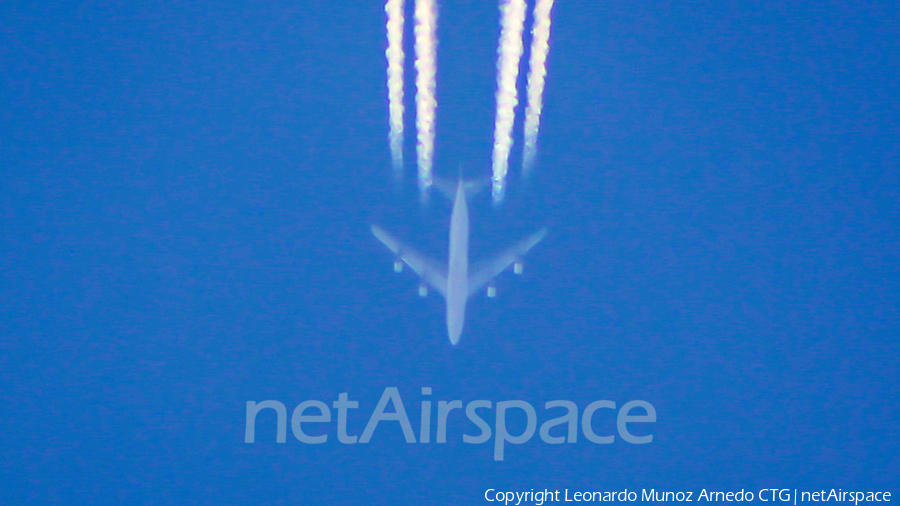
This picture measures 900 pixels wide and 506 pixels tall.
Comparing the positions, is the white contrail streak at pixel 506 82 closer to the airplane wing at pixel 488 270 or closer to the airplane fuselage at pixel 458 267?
the airplane fuselage at pixel 458 267

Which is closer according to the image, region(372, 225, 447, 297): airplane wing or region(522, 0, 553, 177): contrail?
region(522, 0, 553, 177): contrail

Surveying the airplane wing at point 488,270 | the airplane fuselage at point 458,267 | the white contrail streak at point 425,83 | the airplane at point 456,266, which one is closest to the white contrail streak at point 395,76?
the white contrail streak at point 425,83

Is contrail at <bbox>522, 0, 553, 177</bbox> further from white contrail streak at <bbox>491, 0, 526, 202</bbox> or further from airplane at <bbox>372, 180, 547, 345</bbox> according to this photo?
airplane at <bbox>372, 180, 547, 345</bbox>

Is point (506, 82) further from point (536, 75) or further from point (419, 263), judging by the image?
point (419, 263)

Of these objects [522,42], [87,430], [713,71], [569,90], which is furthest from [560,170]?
[87,430]

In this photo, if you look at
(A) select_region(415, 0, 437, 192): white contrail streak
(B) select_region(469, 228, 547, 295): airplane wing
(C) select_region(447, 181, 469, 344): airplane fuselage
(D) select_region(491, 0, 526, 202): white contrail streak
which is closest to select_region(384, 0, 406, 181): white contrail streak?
(A) select_region(415, 0, 437, 192): white contrail streak

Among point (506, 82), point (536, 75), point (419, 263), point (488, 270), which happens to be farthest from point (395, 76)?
point (488, 270)
